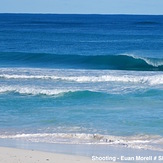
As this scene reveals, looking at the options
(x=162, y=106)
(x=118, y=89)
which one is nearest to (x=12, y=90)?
(x=118, y=89)

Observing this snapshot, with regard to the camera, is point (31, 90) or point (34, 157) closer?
point (34, 157)

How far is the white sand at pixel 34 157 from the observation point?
379 inches

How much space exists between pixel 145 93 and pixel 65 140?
6.85 metres

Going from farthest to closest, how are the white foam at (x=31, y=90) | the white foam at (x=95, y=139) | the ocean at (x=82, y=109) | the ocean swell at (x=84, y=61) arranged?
the ocean swell at (x=84, y=61)
the white foam at (x=31, y=90)
the ocean at (x=82, y=109)
the white foam at (x=95, y=139)

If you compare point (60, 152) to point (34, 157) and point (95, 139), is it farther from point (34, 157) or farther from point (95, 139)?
point (95, 139)

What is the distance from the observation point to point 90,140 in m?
12.1

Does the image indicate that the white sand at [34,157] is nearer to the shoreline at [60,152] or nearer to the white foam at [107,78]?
the shoreline at [60,152]

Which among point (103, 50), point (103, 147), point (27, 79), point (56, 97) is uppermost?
point (103, 50)

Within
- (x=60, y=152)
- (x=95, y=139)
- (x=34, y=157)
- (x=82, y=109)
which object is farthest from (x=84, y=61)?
(x=34, y=157)

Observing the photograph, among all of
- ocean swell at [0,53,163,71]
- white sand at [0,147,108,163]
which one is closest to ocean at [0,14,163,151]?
white sand at [0,147,108,163]

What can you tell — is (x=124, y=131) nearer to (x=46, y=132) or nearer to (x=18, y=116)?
(x=46, y=132)

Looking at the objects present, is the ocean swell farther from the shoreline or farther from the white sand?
the white sand

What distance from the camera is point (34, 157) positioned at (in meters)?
9.91

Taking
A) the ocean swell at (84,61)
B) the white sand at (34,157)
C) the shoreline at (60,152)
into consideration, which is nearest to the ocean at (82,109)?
the shoreline at (60,152)
